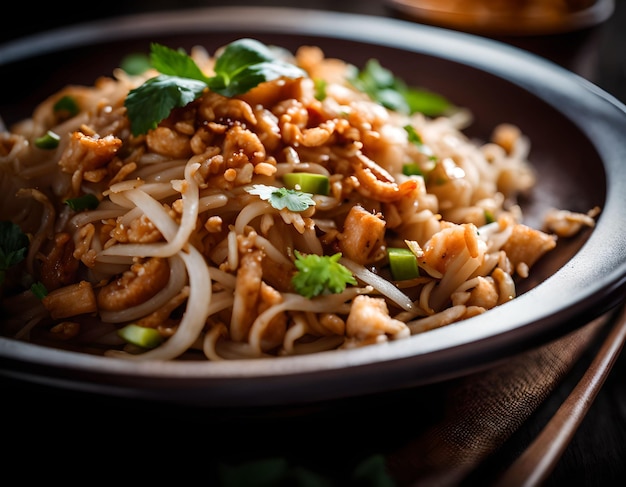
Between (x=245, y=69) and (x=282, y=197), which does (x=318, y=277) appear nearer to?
(x=282, y=197)

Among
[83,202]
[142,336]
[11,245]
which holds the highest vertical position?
[83,202]

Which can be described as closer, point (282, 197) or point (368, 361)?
point (368, 361)

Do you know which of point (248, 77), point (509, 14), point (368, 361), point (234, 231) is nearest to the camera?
point (368, 361)

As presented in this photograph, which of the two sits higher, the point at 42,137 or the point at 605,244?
the point at 605,244

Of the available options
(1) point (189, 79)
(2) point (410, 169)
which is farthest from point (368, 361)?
(1) point (189, 79)

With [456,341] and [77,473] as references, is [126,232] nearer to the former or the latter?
[77,473]

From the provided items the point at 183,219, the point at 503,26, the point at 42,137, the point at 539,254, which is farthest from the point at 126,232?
the point at 503,26

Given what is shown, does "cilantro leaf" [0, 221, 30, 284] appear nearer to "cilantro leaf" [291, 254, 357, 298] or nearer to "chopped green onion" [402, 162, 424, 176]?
"cilantro leaf" [291, 254, 357, 298]
